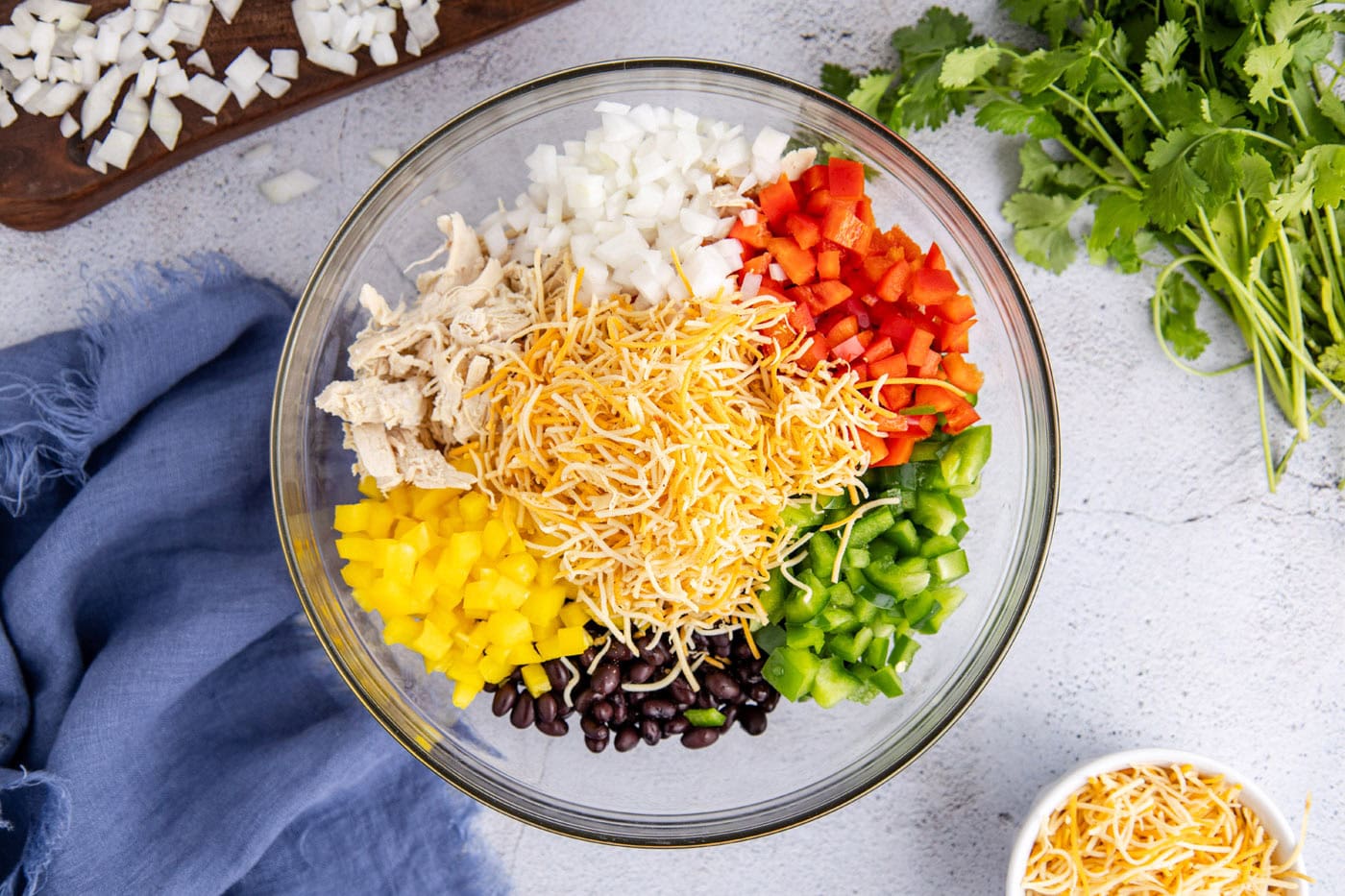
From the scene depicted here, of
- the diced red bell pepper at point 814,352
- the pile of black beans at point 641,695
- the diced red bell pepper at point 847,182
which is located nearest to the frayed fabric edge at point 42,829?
the pile of black beans at point 641,695

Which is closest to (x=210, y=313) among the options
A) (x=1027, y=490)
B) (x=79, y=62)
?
(x=79, y=62)

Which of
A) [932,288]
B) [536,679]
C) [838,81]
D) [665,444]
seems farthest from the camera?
[838,81]

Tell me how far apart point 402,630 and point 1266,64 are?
1.92 meters

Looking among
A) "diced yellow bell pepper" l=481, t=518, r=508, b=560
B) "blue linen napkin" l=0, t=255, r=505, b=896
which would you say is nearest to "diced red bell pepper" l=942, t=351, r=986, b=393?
"diced yellow bell pepper" l=481, t=518, r=508, b=560

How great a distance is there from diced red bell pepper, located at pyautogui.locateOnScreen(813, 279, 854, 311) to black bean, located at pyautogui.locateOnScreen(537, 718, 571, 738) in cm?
91

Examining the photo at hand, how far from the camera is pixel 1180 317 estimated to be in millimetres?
2088

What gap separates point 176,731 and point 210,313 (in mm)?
894

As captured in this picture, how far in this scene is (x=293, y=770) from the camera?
1943mm

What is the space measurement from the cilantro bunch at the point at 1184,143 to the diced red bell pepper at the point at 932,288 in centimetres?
48

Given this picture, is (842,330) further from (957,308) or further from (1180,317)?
(1180,317)

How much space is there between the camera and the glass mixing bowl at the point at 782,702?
1.83 metres

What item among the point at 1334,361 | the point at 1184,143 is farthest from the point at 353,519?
the point at 1334,361

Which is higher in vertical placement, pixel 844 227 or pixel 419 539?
pixel 844 227

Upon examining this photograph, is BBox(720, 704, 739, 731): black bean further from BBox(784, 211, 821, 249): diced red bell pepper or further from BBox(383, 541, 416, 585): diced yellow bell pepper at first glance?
BBox(784, 211, 821, 249): diced red bell pepper
